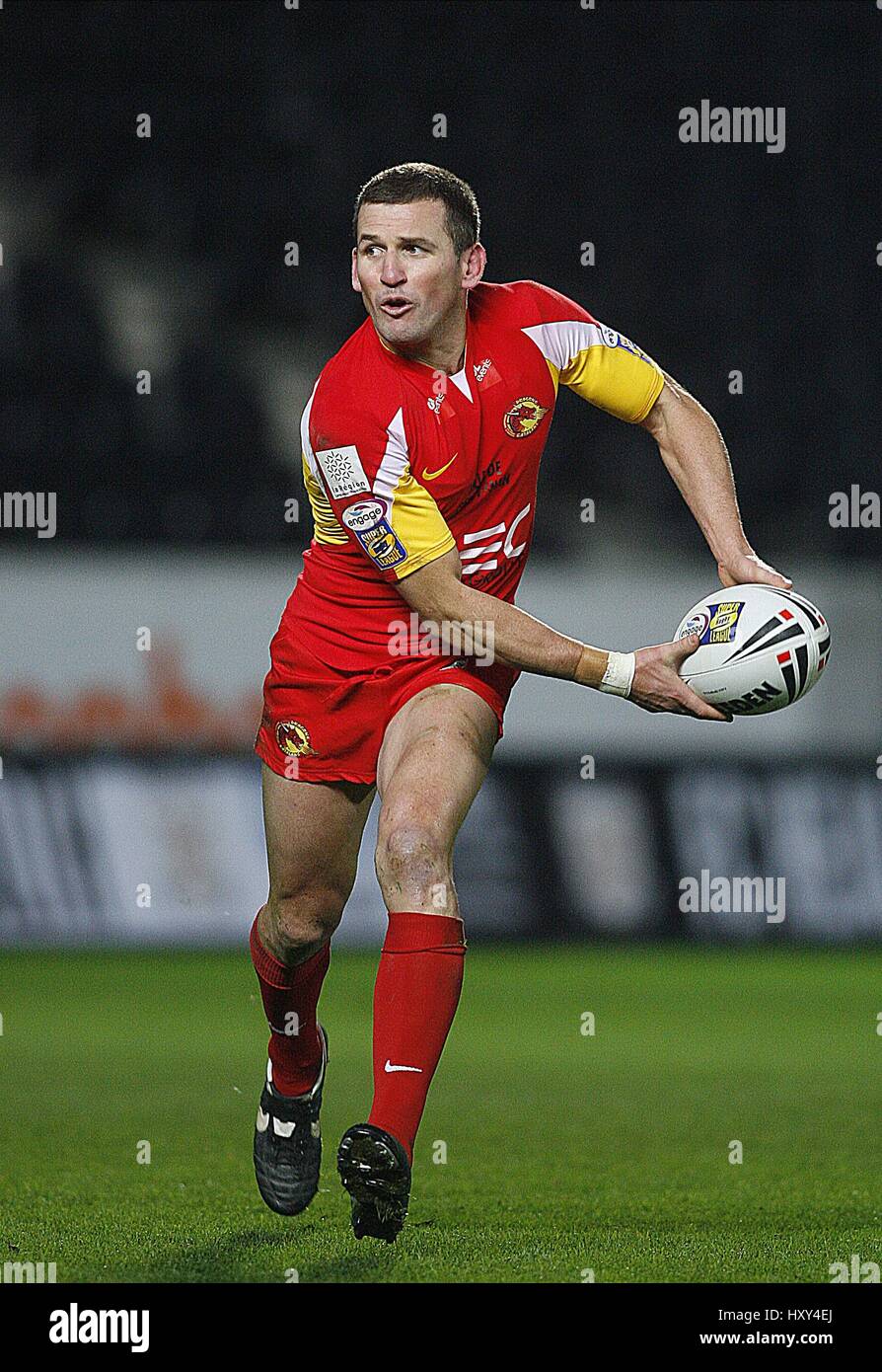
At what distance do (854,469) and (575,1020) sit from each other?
7.48 metres

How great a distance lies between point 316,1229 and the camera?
184 inches

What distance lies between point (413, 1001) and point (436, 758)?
568 millimetres

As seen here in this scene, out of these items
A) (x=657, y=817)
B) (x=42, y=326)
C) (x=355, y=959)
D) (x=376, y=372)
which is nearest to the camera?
(x=376, y=372)

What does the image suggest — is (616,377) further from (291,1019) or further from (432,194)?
(291,1019)

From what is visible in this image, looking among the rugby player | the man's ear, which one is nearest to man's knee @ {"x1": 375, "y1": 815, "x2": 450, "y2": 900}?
the rugby player

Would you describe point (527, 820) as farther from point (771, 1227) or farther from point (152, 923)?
A: point (771, 1227)

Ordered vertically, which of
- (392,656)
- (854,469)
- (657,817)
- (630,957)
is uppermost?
(854,469)

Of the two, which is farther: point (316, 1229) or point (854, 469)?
point (854, 469)

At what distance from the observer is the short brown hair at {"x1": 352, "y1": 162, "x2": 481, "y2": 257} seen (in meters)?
4.41

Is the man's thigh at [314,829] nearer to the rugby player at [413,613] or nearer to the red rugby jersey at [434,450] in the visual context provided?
the rugby player at [413,613]

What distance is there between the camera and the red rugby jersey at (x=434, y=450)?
14.6 feet

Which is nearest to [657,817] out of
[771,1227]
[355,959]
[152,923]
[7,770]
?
[355,959]

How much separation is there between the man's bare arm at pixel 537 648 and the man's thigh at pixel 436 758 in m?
0.17

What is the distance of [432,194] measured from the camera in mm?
4426
